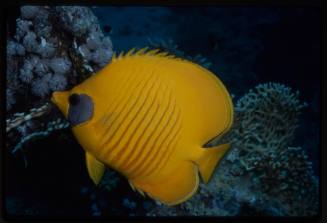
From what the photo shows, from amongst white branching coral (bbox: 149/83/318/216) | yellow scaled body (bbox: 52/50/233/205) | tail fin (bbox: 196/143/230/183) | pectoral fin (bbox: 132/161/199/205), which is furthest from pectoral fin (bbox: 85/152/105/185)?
tail fin (bbox: 196/143/230/183)

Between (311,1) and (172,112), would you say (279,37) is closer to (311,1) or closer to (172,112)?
(311,1)

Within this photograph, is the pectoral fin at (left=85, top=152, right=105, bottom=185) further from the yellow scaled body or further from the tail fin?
the tail fin

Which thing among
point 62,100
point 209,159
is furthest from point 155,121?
point 62,100

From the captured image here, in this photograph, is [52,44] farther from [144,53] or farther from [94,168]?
[94,168]

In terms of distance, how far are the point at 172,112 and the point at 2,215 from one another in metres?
0.87

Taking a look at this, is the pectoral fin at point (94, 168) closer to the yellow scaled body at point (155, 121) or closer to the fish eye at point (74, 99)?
the yellow scaled body at point (155, 121)

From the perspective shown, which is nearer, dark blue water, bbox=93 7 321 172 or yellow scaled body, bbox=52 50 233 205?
yellow scaled body, bbox=52 50 233 205

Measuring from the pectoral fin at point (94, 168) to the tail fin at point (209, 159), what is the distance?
412mm

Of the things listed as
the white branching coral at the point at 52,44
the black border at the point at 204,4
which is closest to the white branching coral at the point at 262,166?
the black border at the point at 204,4

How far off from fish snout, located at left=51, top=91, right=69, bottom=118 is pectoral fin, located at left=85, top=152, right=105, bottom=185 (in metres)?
0.21

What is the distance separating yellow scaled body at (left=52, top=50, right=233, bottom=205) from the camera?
8.00 feet

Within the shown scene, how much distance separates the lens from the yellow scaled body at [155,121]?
8.00 feet

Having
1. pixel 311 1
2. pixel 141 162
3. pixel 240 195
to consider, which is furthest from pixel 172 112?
pixel 311 1

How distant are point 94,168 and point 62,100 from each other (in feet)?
1.05
